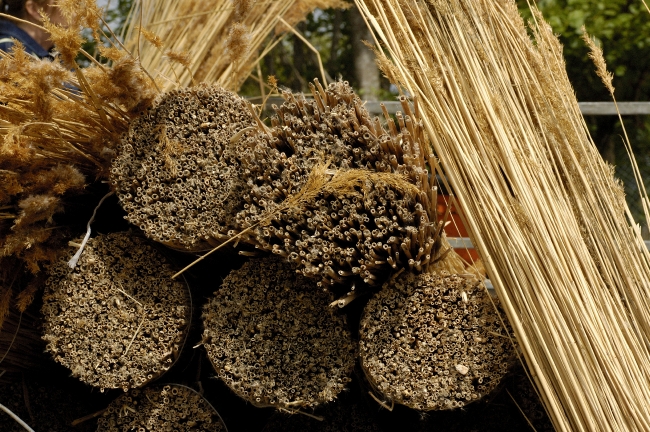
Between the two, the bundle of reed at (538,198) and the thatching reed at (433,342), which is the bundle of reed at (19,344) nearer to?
the thatching reed at (433,342)

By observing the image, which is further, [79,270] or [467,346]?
[79,270]

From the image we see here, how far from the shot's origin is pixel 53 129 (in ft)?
6.38

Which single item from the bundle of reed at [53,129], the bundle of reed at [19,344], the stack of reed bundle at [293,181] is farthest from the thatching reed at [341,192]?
the bundle of reed at [19,344]

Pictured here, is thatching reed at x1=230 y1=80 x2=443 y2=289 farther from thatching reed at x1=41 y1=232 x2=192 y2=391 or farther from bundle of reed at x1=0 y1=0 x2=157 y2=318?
bundle of reed at x1=0 y1=0 x2=157 y2=318

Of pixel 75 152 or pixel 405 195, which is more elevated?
pixel 405 195

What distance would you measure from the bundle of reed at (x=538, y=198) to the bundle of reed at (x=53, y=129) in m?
0.72

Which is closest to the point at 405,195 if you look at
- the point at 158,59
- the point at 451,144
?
the point at 451,144

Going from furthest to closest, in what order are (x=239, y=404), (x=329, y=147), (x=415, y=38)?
(x=239, y=404), (x=415, y=38), (x=329, y=147)

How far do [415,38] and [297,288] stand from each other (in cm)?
72

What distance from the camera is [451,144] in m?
1.64

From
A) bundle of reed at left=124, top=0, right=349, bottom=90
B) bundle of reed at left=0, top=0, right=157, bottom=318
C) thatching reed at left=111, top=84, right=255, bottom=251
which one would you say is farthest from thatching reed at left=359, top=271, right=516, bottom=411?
bundle of reed at left=124, top=0, right=349, bottom=90

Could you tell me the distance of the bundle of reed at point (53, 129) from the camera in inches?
69.6

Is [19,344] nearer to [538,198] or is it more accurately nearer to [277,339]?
[277,339]

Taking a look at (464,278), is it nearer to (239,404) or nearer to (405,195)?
(405,195)
